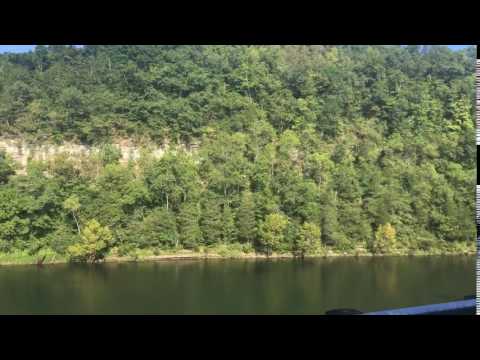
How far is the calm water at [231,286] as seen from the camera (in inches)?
325

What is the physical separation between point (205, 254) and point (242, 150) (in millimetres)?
3213

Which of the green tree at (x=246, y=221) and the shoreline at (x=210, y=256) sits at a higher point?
the green tree at (x=246, y=221)

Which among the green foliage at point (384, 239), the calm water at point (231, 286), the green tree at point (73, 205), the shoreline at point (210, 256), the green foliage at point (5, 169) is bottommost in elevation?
the calm water at point (231, 286)

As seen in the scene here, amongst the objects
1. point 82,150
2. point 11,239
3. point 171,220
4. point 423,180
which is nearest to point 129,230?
point 171,220

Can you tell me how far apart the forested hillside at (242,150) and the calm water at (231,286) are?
797 millimetres

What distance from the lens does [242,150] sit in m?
13.2

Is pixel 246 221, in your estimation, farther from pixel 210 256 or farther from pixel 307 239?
pixel 307 239

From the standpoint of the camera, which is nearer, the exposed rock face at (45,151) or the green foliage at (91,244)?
the green foliage at (91,244)

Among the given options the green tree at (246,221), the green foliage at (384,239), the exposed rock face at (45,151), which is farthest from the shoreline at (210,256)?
the exposed rock face at (45,151)

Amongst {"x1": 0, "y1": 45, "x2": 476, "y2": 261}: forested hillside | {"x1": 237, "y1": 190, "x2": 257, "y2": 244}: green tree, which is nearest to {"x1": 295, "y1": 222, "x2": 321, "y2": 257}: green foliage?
{"x1": 0, "y1": 45, "x2": 476, "y2": 261}: forested hillside

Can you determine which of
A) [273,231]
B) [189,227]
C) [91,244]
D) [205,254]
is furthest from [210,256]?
[91,244]

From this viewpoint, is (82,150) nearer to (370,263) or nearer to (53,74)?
(53,74)

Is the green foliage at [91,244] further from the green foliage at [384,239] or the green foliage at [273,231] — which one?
the green foliage at [384,239]
